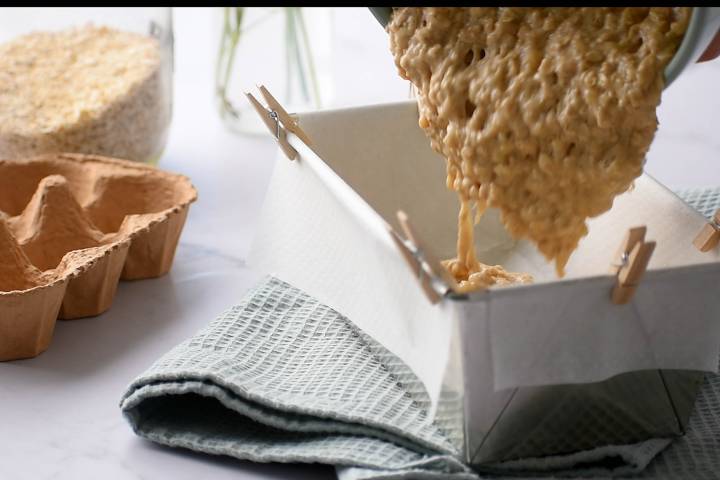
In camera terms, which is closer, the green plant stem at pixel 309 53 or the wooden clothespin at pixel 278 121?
the wooden clothespin at pixel 278 121

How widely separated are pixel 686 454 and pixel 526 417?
146 millimetres

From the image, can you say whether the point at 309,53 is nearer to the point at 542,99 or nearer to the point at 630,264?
the point at 542,99

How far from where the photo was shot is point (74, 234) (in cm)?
123

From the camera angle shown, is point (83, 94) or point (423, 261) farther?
point (83, 94)

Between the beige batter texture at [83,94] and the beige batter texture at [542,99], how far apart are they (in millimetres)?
521

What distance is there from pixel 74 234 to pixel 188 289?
0.14 metres

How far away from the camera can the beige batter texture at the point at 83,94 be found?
142cm

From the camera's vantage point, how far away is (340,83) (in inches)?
76.4

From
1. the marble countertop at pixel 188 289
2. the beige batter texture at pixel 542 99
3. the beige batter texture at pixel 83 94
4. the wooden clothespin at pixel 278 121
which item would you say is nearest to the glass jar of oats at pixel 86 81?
the beige batter texture at pixel 83 94

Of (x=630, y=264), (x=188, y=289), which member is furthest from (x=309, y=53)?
(x=630, y=264)

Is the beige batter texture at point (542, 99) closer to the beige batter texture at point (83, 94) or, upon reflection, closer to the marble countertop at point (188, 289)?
the marble countertop at point (188, 289)

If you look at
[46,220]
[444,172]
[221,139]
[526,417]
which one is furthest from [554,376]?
[221,139]

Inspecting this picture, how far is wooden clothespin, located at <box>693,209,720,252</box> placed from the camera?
98cm

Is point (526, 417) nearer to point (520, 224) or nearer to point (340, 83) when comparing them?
point (520, 224)
